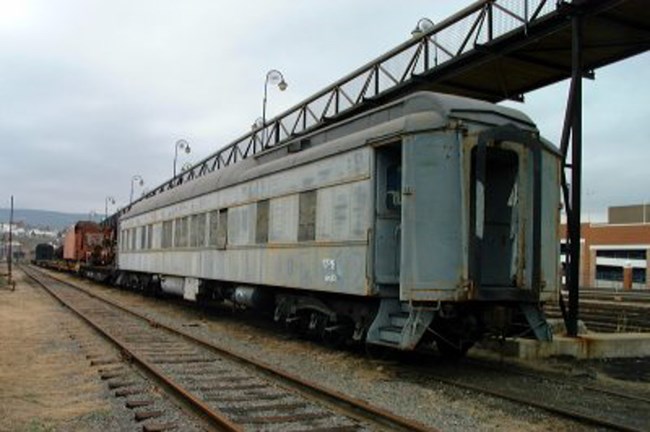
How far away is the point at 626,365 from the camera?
11.8 m

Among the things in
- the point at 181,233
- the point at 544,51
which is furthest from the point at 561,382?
the point at 181,233

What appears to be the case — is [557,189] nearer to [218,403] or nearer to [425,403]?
[425,403]

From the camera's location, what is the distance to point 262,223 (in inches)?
554

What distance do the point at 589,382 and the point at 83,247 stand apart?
135 feet

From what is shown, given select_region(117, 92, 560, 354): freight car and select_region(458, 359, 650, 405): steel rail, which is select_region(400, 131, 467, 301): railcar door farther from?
select_region(458, 359, 650, 405): steel rail

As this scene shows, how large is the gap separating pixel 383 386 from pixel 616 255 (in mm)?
60084

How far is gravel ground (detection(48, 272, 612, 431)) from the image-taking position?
23.8 feet

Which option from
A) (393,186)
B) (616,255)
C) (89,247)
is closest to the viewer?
(393,186)

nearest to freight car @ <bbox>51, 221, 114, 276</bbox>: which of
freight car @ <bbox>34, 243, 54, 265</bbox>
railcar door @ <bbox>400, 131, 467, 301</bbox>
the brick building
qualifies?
railcar door @ <bbox>400, 131, 467, 301</bbox>

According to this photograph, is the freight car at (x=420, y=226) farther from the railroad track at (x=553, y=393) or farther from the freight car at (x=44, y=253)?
the freight car at (x=44, y=253)

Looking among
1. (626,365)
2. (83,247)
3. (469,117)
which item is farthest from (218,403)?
(83,247)

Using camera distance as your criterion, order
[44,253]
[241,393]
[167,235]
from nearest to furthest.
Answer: [241,393]
[167,235]
[44,253]

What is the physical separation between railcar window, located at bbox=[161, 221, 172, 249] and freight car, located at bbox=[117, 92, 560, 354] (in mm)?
9033

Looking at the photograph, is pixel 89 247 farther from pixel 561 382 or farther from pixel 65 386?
pixel 561 382
